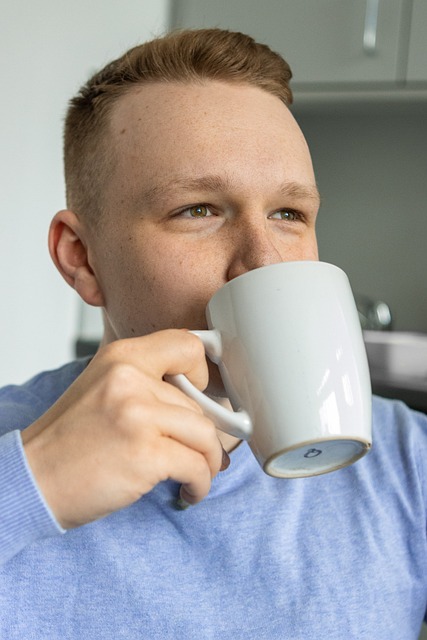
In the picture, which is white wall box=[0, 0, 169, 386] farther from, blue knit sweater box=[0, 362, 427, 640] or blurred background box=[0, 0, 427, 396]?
blue knit sweater box=[0, 362, 427, 640]

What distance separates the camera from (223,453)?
0.78m

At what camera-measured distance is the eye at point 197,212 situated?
0.97 meters

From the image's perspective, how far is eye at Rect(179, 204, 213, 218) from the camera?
97 cm

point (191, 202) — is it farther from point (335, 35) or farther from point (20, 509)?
point (335, 35)

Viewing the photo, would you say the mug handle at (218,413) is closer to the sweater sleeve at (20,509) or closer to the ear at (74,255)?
the sweater sleeve at (20,509)

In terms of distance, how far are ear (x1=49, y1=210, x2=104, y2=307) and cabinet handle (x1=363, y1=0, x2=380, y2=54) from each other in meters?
1.55

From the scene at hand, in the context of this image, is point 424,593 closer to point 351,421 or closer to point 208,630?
point 208,630

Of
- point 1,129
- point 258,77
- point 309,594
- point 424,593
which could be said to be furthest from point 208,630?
point 1,129

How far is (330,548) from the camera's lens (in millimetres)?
993

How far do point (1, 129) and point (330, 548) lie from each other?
2.02 metres

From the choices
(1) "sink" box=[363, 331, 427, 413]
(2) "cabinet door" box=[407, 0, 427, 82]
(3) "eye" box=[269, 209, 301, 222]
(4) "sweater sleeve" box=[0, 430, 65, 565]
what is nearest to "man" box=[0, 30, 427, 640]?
(3) "eye" box=[269, 209, 301, 222]

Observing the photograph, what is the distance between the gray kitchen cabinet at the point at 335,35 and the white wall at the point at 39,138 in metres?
0.39

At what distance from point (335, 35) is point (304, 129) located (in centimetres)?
49

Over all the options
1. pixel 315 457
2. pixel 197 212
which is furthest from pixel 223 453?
pixel 197 212
